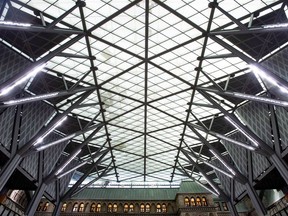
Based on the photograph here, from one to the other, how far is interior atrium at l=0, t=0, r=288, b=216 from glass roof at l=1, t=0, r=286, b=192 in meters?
0.11

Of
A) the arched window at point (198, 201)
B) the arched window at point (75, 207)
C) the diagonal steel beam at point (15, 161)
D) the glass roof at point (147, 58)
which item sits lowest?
the diagonal steel beam at point (15, 161)

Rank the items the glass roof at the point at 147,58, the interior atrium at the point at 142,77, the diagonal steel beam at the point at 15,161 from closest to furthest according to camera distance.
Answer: the interior atrium at the point at 142,77
the glass roof at the point at 147,58
the diagonal steel beam at the point at 15,161

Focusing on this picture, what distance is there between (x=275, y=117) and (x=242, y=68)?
656cm

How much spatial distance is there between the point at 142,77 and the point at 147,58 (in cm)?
310

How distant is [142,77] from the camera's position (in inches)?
1033

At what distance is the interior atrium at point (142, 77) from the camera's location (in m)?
18.6

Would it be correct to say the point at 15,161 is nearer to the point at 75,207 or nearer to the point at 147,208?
the point at 75,207

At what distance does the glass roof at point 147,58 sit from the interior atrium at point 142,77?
0.35 ft

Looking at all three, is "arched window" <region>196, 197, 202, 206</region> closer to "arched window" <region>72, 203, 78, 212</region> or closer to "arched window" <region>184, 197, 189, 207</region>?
"arched window" <region>184, 197, 189, 207</region>

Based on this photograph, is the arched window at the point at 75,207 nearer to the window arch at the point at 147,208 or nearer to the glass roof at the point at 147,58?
the window arch at the point at 147,208

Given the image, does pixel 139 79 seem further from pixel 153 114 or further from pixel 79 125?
pixel 79 125

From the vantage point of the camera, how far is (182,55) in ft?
76.4

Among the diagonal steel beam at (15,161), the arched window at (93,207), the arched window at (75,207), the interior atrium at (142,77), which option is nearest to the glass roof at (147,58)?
the interior atrium at (142,77)

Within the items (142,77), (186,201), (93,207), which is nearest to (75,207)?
(93,207)
